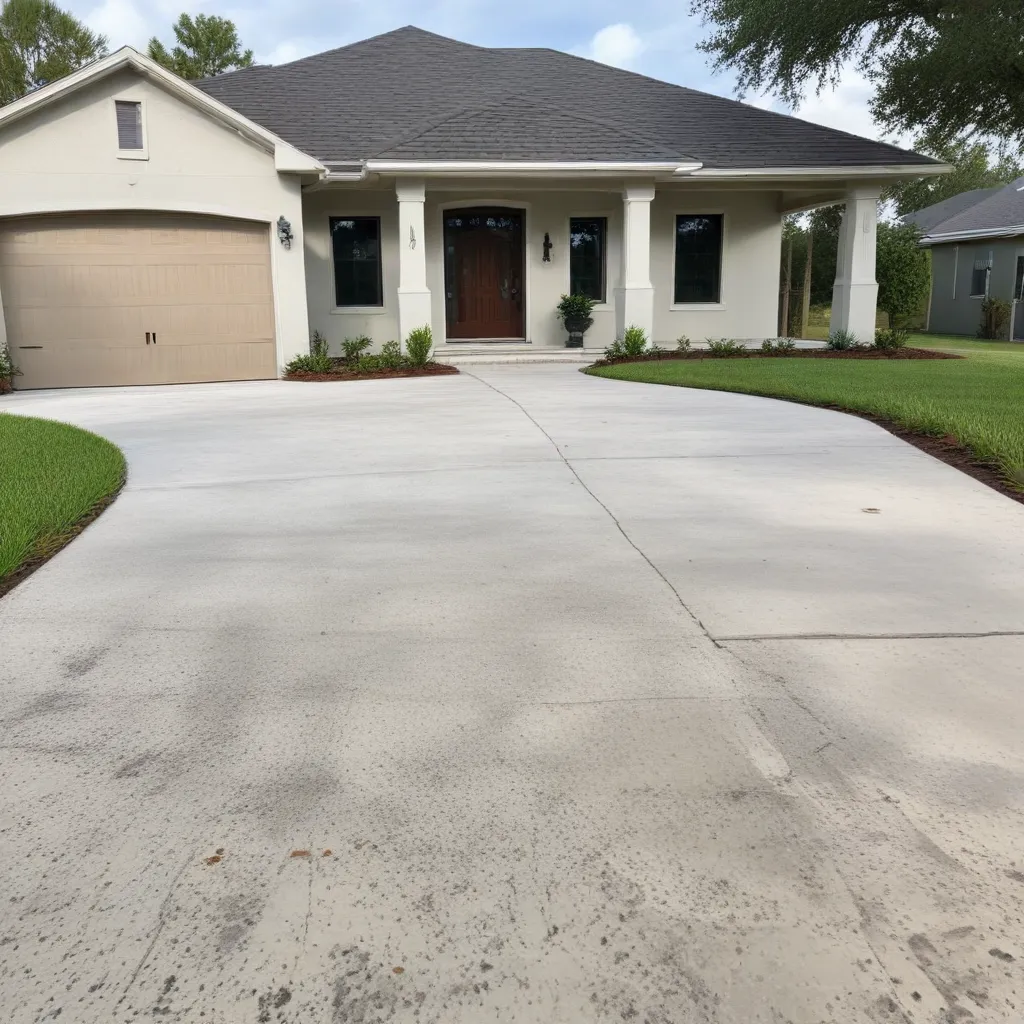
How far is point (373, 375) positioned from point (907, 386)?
7.98 metres

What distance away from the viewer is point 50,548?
5.13 metres

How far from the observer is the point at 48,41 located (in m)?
33.4

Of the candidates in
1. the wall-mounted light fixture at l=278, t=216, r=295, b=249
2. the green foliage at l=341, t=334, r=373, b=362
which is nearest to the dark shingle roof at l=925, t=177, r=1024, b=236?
the green foliage at l=341, t=334, r=373, b=362

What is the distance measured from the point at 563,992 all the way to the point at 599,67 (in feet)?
73.5

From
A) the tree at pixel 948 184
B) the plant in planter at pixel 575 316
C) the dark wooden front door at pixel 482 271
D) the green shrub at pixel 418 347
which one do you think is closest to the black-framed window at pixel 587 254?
the plant in planter at pixel 575 316

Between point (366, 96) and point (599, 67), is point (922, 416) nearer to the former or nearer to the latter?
point (366, 96)

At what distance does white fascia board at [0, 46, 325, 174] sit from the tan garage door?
129 cm

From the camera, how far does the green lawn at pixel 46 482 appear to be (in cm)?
520

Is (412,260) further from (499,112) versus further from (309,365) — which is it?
(499,112)

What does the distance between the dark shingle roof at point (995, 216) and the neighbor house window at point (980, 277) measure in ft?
3.34

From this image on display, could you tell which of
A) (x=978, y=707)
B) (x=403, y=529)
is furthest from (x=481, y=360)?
(x=978, y=707)

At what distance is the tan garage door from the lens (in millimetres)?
14500

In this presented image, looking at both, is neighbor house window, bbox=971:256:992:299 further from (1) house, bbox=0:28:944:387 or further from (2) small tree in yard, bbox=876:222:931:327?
(1) house, bbox=0:28:944:387

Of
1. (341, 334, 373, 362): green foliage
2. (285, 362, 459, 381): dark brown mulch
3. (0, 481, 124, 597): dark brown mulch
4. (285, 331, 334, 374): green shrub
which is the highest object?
(341, 334, 373, 362): green foliage
